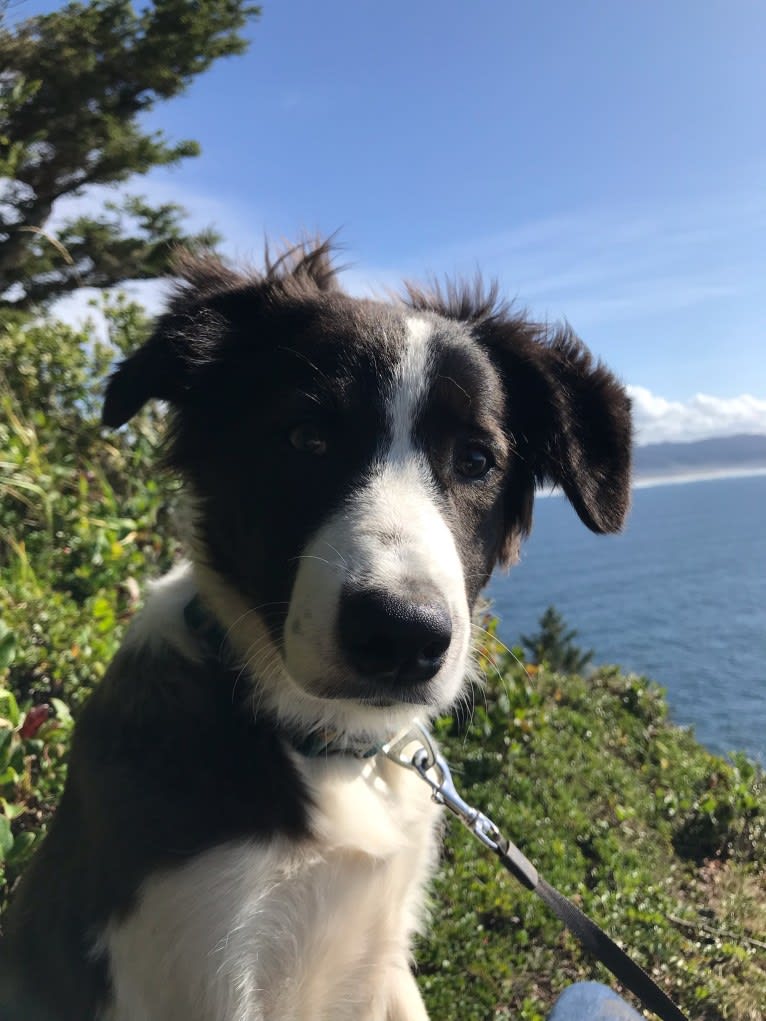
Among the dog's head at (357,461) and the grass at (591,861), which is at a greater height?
the dog's head at (357,461)

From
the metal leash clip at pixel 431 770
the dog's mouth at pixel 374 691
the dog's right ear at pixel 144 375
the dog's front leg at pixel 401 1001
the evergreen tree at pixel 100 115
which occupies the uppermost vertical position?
the evergreen tree at pixel 100 115

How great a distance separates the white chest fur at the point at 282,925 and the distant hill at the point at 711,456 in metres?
39.6

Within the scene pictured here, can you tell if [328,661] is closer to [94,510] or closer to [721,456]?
[94,510]

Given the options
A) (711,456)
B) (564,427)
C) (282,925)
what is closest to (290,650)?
(282,925)

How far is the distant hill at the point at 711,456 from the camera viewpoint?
52.6 m

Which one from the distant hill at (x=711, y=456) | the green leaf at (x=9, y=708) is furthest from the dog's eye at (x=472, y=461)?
the distant hill at (x=711, y=456)

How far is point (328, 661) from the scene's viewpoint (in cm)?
180

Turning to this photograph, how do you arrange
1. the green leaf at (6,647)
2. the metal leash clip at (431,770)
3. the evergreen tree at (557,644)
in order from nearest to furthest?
the metal leash clip at (431,770), the green leaf at (6,647), the evergreen tree at (557,644)

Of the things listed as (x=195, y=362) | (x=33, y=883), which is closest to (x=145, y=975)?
(x=33, y=883)

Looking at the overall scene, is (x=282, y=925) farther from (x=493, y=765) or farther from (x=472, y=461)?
(x=493, y=765)

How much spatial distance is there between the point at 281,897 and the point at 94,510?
3987 millimetres

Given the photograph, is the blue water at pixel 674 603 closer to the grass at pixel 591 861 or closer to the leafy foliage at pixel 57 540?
the grass at pixel 591 861

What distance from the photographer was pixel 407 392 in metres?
2.17

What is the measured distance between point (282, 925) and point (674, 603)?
13.0m
